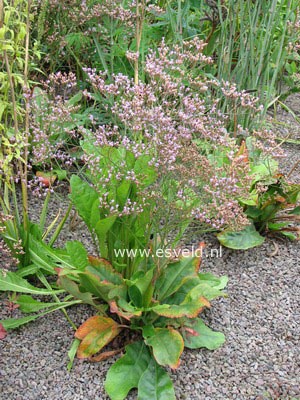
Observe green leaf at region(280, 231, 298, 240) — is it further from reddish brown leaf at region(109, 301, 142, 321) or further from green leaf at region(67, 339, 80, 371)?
green leaf at region(67, 339, 80, 371)

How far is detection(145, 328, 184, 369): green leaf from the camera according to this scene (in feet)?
7.41

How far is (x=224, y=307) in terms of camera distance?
8.95 feet

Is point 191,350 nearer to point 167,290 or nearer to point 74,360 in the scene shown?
point 167,290

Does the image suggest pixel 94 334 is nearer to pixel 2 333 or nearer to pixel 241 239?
pixel 2 333

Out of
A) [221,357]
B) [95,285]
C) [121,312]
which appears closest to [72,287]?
[95,285]

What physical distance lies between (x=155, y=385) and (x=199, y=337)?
12.5 inches

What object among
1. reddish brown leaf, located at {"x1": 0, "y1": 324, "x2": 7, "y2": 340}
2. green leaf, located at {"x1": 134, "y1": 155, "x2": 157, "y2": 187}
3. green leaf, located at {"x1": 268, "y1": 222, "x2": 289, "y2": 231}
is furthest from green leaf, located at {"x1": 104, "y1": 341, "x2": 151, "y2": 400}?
green leaf, located at {"x1": 268, "y1": 222, "x2": 289, "y2": 231}

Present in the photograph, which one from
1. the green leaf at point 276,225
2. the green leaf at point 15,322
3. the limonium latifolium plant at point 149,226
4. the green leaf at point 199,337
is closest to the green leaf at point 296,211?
the green leaf at point 276,225

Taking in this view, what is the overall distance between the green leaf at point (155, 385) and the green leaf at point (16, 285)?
22.3 inches

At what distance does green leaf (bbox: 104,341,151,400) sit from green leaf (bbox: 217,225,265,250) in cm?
85

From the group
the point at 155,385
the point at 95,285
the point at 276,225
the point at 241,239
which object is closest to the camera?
the point at 155,385

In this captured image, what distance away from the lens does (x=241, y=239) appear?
3062mm

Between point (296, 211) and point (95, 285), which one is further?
point (296, 211)

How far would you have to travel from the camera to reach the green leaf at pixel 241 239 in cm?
303
